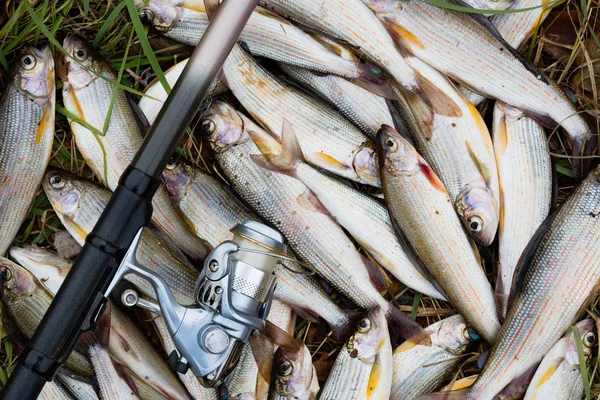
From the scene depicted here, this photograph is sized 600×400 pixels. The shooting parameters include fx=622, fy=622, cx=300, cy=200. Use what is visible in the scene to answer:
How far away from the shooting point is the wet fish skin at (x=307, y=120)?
290 centimetres

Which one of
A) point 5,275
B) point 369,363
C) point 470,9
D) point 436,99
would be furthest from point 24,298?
point 470,9

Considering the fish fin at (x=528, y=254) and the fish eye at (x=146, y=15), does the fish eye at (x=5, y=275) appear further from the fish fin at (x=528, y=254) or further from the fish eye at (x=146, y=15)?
the fish fin at (x=528, y=254)

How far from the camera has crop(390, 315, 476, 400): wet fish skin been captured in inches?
114

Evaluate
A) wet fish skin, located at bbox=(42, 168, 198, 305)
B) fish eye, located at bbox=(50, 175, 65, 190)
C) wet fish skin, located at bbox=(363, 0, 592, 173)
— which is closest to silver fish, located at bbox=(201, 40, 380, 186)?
wet fish skin, located at bbox=(363, 0, 592, 173)

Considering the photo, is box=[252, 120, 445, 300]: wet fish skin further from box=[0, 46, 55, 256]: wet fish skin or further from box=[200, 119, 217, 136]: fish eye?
box=[0, 46, 55, 256]: wet fish skin

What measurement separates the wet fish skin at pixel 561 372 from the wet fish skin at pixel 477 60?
0.79 m

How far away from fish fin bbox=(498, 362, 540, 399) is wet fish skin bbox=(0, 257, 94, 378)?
2022 millimetres

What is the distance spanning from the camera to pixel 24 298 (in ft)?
9.70

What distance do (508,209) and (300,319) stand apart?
44.9 inches

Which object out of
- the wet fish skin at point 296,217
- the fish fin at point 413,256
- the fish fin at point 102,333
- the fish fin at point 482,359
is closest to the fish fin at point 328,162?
the wet fish skin at point 296,217

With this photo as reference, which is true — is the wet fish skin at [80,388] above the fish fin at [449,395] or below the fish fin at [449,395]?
below

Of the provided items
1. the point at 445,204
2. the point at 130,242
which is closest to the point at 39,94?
the point at 130,242

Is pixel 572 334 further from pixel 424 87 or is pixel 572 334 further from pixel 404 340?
pixel 424 87

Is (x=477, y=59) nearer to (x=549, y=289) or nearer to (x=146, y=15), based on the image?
(x=549, y=289)
